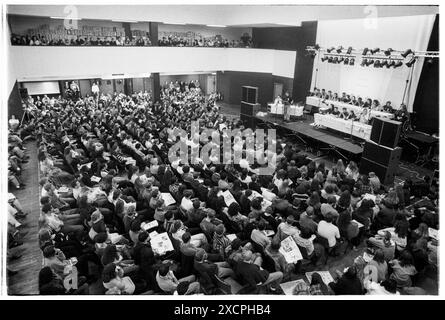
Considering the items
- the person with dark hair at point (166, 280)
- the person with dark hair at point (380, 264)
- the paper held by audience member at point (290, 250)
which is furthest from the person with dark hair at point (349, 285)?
the person with dark hair at point (166, 280)

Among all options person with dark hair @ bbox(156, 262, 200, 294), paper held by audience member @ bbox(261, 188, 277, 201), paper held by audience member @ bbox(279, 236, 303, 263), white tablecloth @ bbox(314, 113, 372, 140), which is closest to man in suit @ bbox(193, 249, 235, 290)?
person with dark hair @ bbox(156, 262, 200, 294)

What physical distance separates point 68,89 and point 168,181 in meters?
15.6

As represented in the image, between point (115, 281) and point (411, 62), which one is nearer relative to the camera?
point (115, 281)

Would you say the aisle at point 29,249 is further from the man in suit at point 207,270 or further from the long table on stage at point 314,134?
the long table on stage at point 314,134

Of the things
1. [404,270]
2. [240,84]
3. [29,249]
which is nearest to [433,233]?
[404,270]

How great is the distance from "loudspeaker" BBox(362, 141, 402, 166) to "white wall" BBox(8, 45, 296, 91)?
10.8 metres

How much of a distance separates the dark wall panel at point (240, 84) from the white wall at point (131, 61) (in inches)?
34.0

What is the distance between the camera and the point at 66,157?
9766 mm

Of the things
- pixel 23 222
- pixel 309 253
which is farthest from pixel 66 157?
pixel 309 253

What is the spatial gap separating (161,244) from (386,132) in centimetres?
798

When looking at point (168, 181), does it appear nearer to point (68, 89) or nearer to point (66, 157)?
point (66, 157)

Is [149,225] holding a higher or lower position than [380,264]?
lower

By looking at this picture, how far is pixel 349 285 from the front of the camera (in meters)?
4.61

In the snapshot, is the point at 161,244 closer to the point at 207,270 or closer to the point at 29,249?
the point at 207,270
